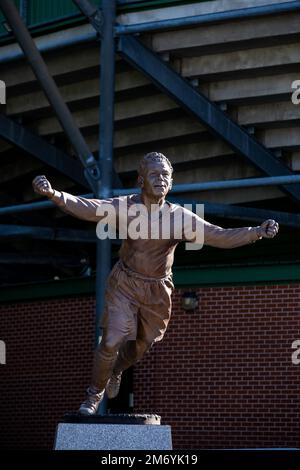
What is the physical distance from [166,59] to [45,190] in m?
9.20

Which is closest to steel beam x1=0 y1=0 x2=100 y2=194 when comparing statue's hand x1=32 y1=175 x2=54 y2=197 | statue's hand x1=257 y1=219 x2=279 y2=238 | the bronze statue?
the bronze statue

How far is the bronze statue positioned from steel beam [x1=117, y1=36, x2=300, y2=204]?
7.91m

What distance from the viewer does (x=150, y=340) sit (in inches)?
444

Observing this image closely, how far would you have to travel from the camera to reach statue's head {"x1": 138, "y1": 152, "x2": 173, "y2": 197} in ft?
36.0

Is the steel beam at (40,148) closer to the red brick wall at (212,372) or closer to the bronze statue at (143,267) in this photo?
the red brick wall at (212,372)

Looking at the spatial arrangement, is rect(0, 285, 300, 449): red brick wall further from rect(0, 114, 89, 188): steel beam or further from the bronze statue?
the bronze statue

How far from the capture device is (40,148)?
2153cm

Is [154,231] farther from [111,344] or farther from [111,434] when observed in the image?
[111,434]

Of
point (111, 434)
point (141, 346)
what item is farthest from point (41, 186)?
point (111, 434)

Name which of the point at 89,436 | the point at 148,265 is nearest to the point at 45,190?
the point at 148,265

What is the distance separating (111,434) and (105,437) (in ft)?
0.18

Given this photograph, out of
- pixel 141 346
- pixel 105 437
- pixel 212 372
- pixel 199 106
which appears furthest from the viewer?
pixel 212 372

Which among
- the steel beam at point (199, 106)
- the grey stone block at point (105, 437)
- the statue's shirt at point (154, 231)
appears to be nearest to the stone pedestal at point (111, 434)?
the grey stone block at point (105, 437)
